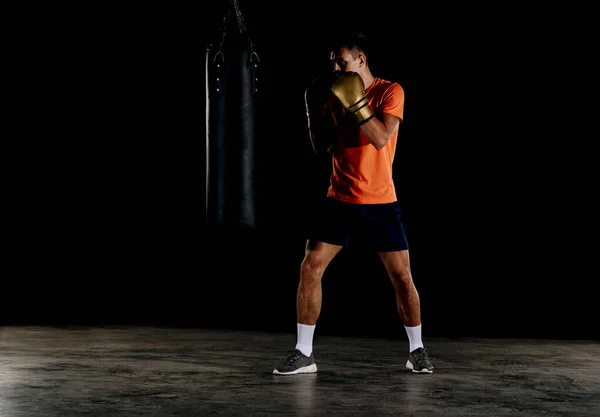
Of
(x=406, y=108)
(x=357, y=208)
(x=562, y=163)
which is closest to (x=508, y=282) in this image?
(x=562, y=163)

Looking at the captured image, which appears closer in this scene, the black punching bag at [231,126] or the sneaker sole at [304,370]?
the sneaker sole at [304,370]

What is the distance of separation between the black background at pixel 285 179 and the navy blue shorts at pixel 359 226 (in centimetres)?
148

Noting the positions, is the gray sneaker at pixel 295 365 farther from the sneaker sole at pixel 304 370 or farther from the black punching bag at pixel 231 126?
the black punching bag at pixel 231 126

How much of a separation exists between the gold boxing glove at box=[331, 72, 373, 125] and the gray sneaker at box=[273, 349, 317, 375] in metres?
0.88

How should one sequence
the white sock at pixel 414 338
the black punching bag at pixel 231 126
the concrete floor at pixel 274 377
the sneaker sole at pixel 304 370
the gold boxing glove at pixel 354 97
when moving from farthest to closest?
the black punching bag at pixel 231 126, the white sock at pixel 414 338, the sneaker sole at pixel 304 370, the gold boxing glove at pixel 354 97, the concrete floor at pixel 274 377

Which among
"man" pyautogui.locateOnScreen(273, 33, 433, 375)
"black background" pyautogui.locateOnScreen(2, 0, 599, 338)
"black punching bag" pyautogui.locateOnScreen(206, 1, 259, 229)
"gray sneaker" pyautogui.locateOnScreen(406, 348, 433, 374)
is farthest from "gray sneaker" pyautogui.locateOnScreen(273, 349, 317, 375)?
"black background" pyautogui.locateOnScreen(2, 0, 599, 338)

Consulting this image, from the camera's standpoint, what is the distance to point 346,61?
3969mm

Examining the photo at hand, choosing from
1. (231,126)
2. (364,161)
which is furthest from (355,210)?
(231,126)

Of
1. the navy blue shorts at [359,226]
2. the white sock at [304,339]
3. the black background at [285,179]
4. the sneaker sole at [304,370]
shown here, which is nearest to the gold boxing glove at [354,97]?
the navy blue shorts at [359,226]

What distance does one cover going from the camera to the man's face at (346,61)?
3.97m

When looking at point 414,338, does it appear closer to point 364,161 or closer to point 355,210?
point 355,210

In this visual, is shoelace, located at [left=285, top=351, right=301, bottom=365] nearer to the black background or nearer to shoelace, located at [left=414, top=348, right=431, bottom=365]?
shoelace, located at [left=414, top=348, right=431, bottom=365]

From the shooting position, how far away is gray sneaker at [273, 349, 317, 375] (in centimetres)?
388

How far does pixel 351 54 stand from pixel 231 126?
0.92 m
